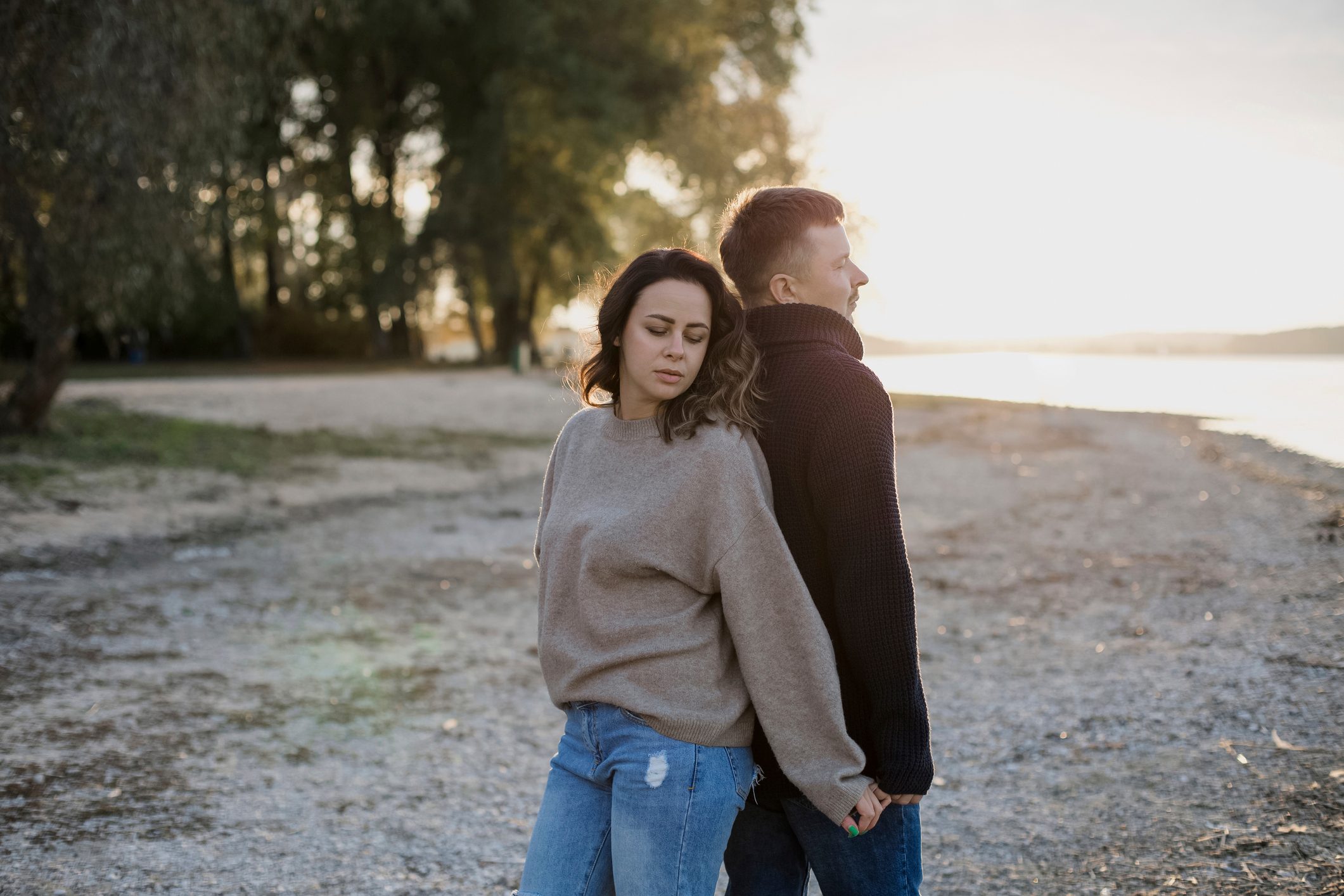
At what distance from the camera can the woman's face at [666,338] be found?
195 cm

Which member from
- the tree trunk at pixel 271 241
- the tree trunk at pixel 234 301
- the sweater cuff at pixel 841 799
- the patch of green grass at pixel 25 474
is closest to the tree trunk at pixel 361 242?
the tree trunk at pixel 271 241

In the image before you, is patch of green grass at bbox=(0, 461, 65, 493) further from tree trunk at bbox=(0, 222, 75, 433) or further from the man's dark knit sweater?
the man's dark knit sweater

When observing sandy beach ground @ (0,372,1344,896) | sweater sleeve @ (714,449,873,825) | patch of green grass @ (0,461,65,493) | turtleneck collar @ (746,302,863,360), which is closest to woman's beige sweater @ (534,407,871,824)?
sweater sleeve @ (714,449,873,825)

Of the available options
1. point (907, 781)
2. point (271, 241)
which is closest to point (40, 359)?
point (907, 781)

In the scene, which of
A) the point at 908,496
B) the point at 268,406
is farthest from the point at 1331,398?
the point at 268,406

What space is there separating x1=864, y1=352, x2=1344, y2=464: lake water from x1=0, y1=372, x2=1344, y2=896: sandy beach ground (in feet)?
9.30

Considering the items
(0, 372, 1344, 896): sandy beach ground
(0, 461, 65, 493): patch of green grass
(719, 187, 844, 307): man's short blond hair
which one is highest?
(719, 187, 844, 307): man's short blond hair

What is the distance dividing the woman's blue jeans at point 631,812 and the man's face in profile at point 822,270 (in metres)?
0.91

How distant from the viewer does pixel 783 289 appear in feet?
6.99

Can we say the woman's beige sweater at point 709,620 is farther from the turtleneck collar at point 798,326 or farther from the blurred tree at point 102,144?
the blurred tree at point 102,144

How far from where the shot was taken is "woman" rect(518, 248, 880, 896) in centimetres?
183

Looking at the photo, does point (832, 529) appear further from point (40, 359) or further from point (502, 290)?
point (502, 290)

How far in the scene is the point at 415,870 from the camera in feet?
11.8

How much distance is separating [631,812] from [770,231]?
1.17m
